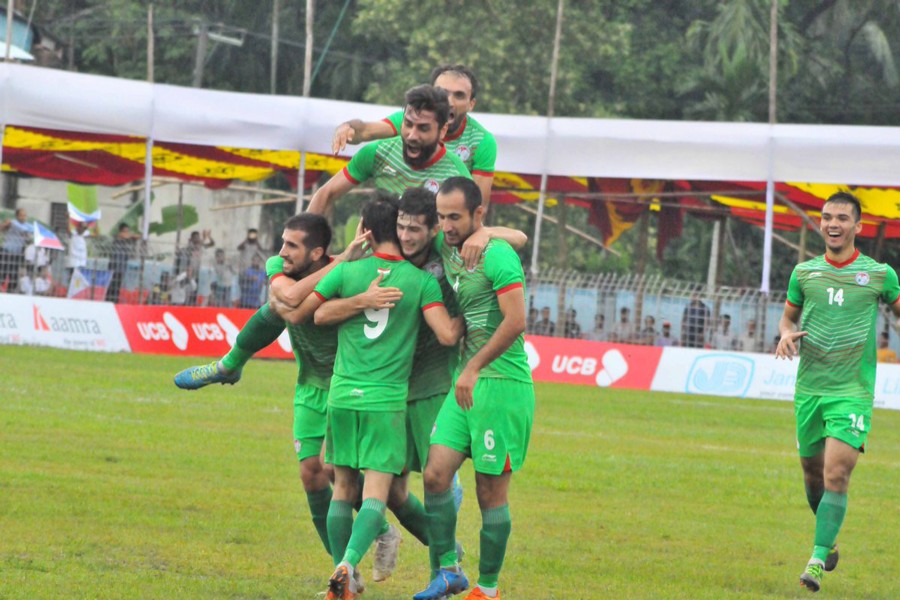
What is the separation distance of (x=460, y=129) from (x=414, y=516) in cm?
231

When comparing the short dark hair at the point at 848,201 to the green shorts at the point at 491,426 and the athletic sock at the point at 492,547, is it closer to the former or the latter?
the green shorts at the point at 491,426

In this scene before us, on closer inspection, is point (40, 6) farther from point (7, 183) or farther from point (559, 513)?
point (559, 513)

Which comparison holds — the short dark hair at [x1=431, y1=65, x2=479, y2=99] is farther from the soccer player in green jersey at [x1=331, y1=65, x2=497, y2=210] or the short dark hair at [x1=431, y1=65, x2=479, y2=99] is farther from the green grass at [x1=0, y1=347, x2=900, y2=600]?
the green grass at [x1=0, y1=347, x2=900, y2=600]

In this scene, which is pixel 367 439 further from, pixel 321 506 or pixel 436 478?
pixel 321 506

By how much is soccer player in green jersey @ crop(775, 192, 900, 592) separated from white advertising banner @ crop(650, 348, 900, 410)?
47.5 feet

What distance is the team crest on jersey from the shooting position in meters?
7.64

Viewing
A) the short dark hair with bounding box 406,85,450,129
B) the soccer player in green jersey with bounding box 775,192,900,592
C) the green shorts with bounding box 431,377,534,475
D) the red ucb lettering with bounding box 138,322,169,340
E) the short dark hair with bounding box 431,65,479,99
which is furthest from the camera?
the red ucb lettering with bounding box 138,322,169,340

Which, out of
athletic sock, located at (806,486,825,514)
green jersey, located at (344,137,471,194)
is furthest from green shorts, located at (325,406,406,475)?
athletic sock, located at (806,486,825,514)

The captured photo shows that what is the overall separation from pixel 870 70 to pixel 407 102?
142 ft

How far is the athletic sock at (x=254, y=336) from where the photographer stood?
829cm

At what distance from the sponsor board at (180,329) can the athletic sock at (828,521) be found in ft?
58.3

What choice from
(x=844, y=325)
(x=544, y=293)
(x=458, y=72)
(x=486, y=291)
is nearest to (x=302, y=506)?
(x=458, y=72)

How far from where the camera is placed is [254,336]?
8383mm

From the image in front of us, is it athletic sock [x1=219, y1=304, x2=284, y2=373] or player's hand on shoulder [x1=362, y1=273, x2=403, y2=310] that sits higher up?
player's hand on shoulder [x1=362, y1=273, x2=403, y2=310]
